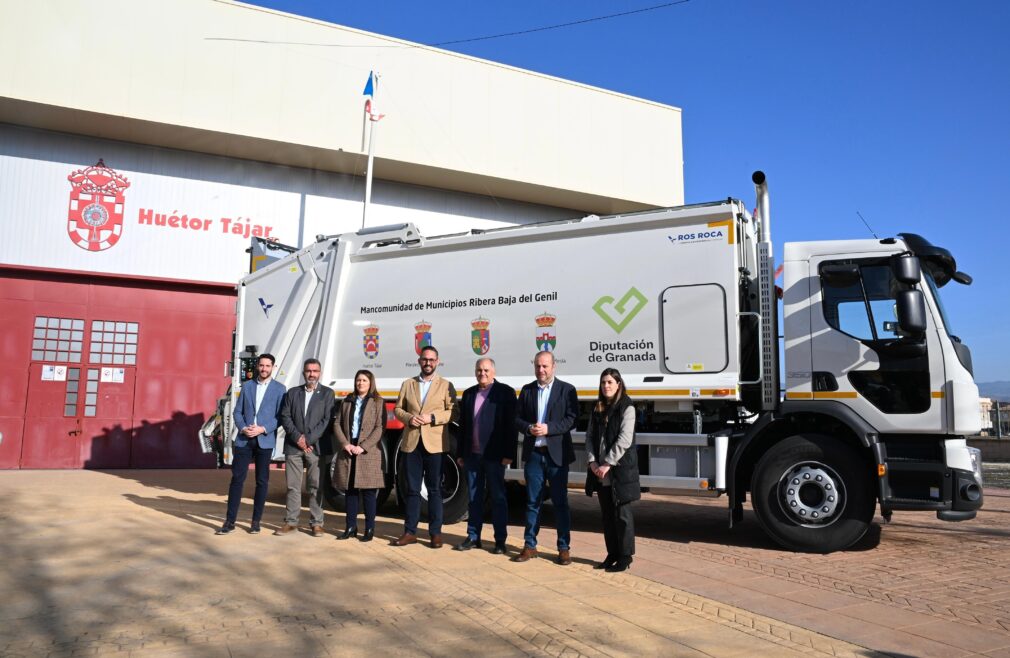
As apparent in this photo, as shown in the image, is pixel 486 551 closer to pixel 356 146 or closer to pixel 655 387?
pixel 655 387

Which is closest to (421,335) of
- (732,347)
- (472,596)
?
(732,347)

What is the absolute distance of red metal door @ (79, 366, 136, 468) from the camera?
15641 mm

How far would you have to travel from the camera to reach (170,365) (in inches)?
645

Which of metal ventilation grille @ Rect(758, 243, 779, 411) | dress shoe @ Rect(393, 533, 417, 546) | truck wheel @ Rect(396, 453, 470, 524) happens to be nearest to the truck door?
metal ventilation grille @ Rect(758, 243, 779, 411)

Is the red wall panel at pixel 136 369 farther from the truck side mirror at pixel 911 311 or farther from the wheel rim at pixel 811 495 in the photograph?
the truck side mirror at pixel 911 311

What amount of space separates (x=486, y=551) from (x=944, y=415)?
13.8ft

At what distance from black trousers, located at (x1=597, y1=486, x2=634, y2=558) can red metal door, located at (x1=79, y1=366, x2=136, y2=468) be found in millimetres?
13203

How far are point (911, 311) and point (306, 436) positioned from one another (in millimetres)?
5710

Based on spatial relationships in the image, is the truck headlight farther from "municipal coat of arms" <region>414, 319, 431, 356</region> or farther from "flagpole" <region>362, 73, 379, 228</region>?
"flagpole" <region>362, 73, 379, 228</region>

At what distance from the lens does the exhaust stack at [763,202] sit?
7.79m

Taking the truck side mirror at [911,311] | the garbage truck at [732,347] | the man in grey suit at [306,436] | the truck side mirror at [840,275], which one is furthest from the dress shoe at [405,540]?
the truck side mirror at [911,311]

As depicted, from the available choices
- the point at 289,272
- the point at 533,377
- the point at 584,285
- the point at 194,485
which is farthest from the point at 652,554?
the point at 194,485

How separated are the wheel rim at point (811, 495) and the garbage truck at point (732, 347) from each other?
12mm

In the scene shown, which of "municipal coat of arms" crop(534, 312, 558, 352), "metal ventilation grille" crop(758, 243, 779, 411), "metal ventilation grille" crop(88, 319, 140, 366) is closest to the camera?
"metal ventilation grille" crop(758, 243, 779, 411)
